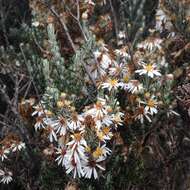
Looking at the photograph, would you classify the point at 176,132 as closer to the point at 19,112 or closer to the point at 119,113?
the point at 119,113

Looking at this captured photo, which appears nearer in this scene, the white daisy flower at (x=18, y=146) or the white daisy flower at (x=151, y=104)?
the white daisy flower at (x=151, y=104)

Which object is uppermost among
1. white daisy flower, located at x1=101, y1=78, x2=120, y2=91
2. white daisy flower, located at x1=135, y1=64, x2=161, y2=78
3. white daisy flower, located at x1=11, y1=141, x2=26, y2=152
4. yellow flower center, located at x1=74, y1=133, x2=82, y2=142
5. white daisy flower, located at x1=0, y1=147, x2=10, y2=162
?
white daisy flower, located at x1=135, y1=64, x2=161, y2=78

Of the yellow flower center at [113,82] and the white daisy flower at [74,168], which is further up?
the yellow flower center at [113,82]

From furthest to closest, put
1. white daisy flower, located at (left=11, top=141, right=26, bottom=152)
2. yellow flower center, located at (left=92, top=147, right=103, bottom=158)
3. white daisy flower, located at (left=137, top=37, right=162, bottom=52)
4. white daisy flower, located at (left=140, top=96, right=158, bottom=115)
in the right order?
1. white daisy flower, located at (left=137, top=37, right=162, bottom=52)
2. white daisy flower, located at (left=11, top=141, right=26, bottom=152)
3. white daisy flower, located at (left=140, top=96, right=158, bottom=115)
4. yellow flower center, located at (left=92, top=147, right=103, bottom=158)

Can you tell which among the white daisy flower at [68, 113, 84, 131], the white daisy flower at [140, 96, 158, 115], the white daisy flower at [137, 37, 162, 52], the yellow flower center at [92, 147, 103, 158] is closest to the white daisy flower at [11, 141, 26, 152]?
the white daisy flower at [68, 113, 84, 131]

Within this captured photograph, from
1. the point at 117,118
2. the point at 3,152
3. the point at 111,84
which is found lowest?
the point at 3,152

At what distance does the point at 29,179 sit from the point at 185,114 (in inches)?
38.8

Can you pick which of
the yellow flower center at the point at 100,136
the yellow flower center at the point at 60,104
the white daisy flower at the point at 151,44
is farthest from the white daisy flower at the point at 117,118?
the white daisy flower at the point at 151,44

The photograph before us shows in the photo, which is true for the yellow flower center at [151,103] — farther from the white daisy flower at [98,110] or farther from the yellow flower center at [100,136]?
the yellow flower center at [100,136]

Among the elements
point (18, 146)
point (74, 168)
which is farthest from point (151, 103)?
point (18, 146)

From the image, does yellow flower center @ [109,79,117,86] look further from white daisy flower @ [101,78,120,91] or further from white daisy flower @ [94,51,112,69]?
white daisy flower @ [94,51,112,69]

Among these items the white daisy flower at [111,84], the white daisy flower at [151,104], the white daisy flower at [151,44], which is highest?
the white daisy flower at [151,44]

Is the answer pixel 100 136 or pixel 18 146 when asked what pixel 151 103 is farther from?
pixel 18 146

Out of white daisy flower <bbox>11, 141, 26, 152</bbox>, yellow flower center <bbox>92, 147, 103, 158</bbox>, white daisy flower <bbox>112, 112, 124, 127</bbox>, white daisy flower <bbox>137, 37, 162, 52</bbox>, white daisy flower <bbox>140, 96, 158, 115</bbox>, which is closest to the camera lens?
yellow flower center <bbox>92, 147, 103, 158</bbox>
